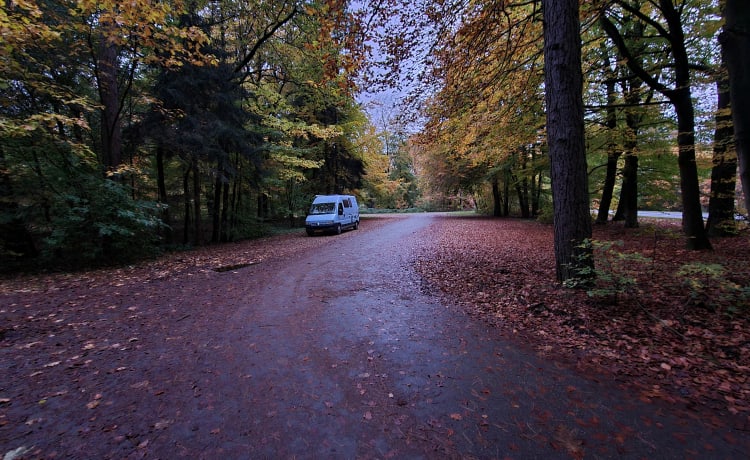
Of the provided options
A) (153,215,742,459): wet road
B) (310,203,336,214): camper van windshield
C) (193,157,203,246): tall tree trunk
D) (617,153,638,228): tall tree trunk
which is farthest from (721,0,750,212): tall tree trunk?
(193,157,203,246): tall tree trunk

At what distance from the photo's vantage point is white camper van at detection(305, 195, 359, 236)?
608 inches

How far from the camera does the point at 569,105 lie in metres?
4.56

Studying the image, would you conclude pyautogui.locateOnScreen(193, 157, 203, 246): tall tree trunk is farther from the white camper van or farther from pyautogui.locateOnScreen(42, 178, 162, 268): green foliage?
the white camper van

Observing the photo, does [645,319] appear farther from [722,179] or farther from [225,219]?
[225,219]

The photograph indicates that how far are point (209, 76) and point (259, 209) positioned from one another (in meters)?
9.54

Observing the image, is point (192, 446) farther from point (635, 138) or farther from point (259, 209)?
point (259, 209)

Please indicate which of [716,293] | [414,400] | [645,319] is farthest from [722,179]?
[414,400]

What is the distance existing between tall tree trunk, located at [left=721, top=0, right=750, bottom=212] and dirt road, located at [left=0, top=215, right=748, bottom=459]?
140 inches

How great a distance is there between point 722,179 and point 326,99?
14985 millimetres

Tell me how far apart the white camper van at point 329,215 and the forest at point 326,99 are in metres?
2.68

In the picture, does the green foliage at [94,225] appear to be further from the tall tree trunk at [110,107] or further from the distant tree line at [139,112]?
the tall tree trunk at [110,107]

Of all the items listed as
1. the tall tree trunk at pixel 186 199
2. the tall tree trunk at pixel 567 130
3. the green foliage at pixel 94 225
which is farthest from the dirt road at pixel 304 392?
the tall tree trunk at pixel 186 199

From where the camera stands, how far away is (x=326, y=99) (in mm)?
14945

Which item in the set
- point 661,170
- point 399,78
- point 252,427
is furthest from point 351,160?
point 252,427
